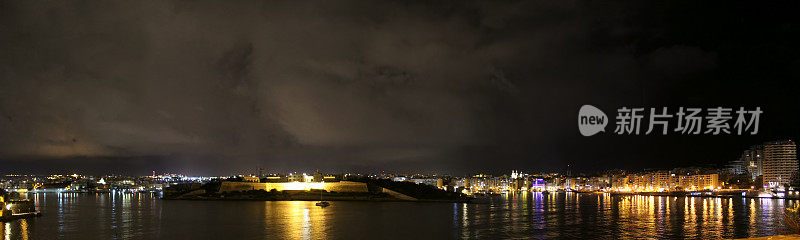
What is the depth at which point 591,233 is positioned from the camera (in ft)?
81.6

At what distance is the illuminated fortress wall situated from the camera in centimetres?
7044

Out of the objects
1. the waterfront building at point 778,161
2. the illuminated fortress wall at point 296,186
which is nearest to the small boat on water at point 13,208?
the illuminated fortress wall at point 296,186

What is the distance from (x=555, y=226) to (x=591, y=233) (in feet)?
11.9

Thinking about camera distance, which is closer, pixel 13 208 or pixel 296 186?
pixel 13 208

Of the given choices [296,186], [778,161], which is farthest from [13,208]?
[778,161]

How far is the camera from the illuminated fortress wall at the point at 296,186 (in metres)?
70.4

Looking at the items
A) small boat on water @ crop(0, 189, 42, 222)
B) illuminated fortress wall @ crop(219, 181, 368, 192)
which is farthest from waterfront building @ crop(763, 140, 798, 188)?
small boat on water @ crop(0, 189, 42, 222)

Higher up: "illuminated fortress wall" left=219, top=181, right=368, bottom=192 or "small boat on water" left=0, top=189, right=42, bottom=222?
"small boat on water" left=0, top=189, right=42, bottom=222

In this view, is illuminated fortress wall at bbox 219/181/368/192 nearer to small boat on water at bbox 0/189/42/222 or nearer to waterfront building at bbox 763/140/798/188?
small boat on water at bbox 0/189/42/222

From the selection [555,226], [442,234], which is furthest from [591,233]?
[442,234]

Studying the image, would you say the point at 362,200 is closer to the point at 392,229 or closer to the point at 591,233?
the point at 392,229

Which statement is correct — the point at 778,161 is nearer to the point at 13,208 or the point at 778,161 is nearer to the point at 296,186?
the point at 296,186

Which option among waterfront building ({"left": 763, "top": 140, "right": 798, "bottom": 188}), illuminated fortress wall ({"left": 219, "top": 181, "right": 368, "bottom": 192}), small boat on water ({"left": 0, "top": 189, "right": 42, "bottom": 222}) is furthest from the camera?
waterfront building ({"left": 763, "top": 140, "right": 798, "bottom": 188})

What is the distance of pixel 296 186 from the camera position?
239 ft
